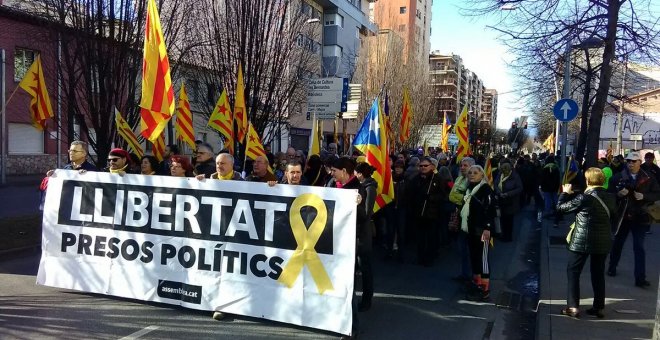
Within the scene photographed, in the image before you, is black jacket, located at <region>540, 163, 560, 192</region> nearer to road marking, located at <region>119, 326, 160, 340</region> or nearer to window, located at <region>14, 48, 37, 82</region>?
road marking, located at <region>119, 326, 160, 340</region>

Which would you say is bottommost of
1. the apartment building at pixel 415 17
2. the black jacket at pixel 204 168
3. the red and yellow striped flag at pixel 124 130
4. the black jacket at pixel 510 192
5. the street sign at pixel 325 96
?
the black jacket at pixel 510 192

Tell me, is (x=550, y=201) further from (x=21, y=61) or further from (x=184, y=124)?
(x=21, y=61)

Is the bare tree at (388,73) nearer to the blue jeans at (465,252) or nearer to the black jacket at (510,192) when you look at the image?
the black jacket at (510,192)

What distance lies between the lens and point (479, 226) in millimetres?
6164

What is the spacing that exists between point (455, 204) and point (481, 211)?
138 cm

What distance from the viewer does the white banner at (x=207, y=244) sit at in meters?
4.69

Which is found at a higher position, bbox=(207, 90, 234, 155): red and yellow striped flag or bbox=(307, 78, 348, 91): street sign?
bbox=(307, 78, 348, 91): street sign

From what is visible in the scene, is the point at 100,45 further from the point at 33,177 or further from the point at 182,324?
the point at 33,177

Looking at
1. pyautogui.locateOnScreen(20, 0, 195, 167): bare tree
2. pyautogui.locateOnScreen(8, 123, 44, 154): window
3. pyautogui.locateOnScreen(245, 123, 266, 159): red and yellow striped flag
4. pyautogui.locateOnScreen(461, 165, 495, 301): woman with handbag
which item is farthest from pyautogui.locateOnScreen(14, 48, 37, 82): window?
pyautogui.locateOnScreen(461, 165, 495, 301): woman with handbag

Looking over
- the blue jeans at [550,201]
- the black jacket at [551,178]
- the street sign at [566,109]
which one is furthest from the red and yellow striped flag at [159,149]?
the blue jeans at [550,201]

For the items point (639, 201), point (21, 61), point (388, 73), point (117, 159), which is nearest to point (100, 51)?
point (117, 159)

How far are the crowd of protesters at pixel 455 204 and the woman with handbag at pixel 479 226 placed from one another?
12mm

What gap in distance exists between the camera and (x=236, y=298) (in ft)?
16.4

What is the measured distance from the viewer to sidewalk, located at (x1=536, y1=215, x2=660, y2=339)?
193 inches
